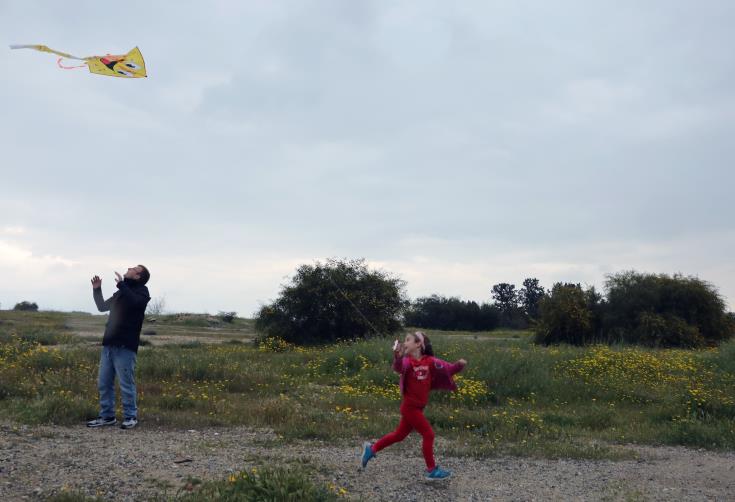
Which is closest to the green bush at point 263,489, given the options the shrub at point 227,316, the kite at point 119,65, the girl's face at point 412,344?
the girl's face at point 412,344

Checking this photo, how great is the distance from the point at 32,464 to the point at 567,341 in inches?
943

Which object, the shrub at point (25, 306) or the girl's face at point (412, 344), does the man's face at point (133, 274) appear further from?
the shrub at point (25, 306)

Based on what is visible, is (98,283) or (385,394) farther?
(385,394)

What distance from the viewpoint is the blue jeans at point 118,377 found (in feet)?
27.7

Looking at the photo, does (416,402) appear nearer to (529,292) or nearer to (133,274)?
(133,274)

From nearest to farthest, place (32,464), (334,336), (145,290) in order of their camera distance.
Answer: (32,464)
(145,290)
(334,336)

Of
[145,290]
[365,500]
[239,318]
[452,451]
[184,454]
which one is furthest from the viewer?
[239,318]

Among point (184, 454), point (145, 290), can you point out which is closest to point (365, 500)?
point (184, 454)

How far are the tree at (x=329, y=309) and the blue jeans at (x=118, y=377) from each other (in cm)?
1539

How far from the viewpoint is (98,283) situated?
327 inches

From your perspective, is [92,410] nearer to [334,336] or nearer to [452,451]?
[452,451]

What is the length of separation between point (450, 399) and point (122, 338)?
5823mm

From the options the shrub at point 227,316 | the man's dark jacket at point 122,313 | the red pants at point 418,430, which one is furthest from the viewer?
Answer: the shrub at point 227,316

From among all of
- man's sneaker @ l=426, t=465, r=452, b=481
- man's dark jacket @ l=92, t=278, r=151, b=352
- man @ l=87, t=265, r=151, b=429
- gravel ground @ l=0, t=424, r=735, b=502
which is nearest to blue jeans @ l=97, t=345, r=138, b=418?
man @ l=87, t=265, r=151, b=429
